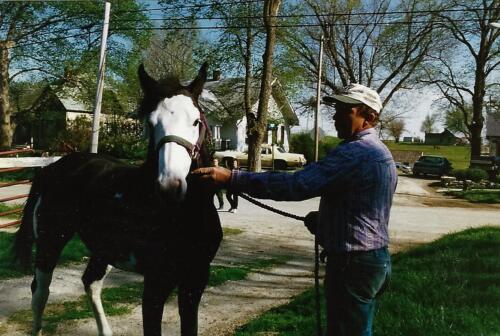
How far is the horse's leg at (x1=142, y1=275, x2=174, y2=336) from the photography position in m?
3.01

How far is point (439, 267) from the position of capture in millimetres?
6504

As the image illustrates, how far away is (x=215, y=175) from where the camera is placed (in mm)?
2713

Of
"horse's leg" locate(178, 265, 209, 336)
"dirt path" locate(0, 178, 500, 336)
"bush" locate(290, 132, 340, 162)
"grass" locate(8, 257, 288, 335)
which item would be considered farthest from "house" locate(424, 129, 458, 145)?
"horse's leg" locate(178, 265, 209, 336)

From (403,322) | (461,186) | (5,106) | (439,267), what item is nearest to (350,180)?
(403,322)

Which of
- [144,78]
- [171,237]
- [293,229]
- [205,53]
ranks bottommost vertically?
[293,229]

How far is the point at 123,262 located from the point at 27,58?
820 cm

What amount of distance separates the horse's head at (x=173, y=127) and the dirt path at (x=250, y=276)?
8.27 ft

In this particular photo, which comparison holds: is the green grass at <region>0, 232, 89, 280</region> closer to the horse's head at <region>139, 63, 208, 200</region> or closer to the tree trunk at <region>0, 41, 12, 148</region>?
the tree trunk at <region>0, 41, 12, 148</region>

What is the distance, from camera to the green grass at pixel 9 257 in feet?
21.2

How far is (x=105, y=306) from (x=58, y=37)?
632cm

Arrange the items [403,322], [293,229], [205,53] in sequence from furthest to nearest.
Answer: [205,53]
[293,229]
[403,322]

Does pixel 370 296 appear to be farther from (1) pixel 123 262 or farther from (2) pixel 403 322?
(2) pixel 403 322

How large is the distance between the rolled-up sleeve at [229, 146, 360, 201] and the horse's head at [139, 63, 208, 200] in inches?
14.0

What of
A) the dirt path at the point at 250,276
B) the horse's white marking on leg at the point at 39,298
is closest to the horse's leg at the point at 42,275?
the horse's white marking on leg at the point at 39,298
